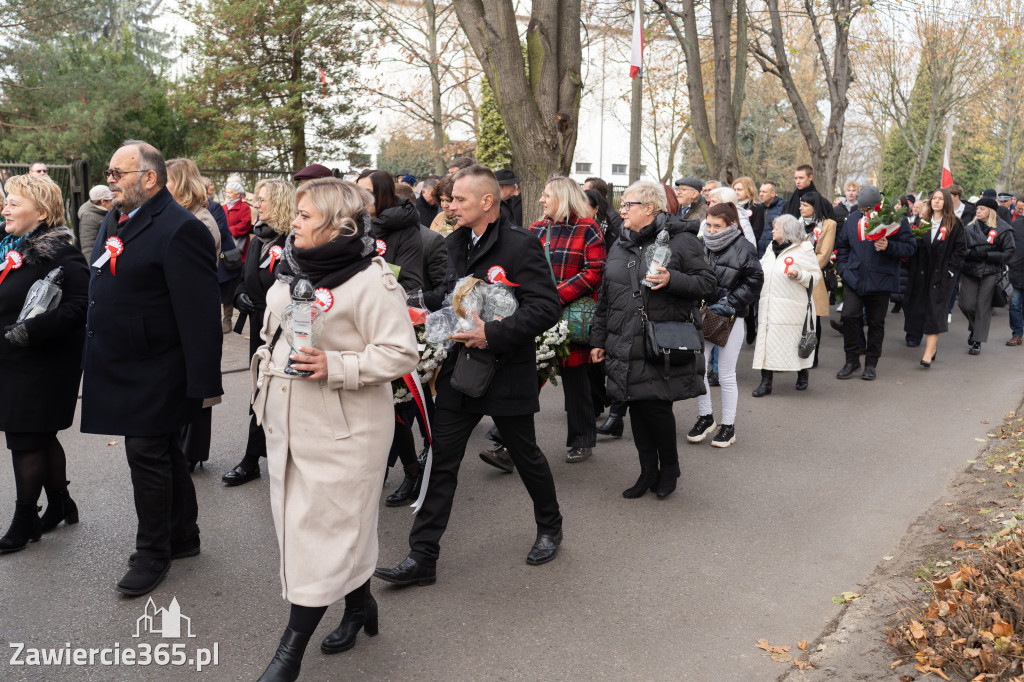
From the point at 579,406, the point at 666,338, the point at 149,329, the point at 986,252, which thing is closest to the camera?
the point at 149,329

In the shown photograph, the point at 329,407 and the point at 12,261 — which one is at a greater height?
the point at 12,261

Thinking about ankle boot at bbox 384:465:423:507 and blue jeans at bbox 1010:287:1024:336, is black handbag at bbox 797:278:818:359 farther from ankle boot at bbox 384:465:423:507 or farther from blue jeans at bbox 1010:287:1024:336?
blue jeans at bbox 1010:287:1024:336

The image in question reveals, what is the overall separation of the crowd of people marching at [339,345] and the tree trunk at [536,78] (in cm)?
251

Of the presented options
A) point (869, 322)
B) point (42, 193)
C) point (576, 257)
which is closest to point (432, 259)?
point (576, 257)

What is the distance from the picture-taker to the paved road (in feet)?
13.0

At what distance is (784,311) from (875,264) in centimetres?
191

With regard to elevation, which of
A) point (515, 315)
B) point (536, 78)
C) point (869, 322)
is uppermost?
point (536, 78)

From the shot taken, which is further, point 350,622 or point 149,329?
point 149,329

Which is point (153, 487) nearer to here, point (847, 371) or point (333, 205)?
point (333, 205)

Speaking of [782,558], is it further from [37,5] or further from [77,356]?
[37,5]

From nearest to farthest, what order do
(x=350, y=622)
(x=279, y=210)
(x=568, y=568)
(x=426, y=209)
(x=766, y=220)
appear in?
(x=350, y=622) → (x=568, y=568) → (x=279, y=210) → (x=426, y=209) → (x=766, y=220)

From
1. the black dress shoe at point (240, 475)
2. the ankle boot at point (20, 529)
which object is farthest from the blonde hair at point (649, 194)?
the ankle boot at point (20, 529)

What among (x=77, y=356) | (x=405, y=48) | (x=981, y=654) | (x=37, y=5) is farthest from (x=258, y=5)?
(x=981, y=654)

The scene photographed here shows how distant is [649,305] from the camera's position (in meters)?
→ 5.87
